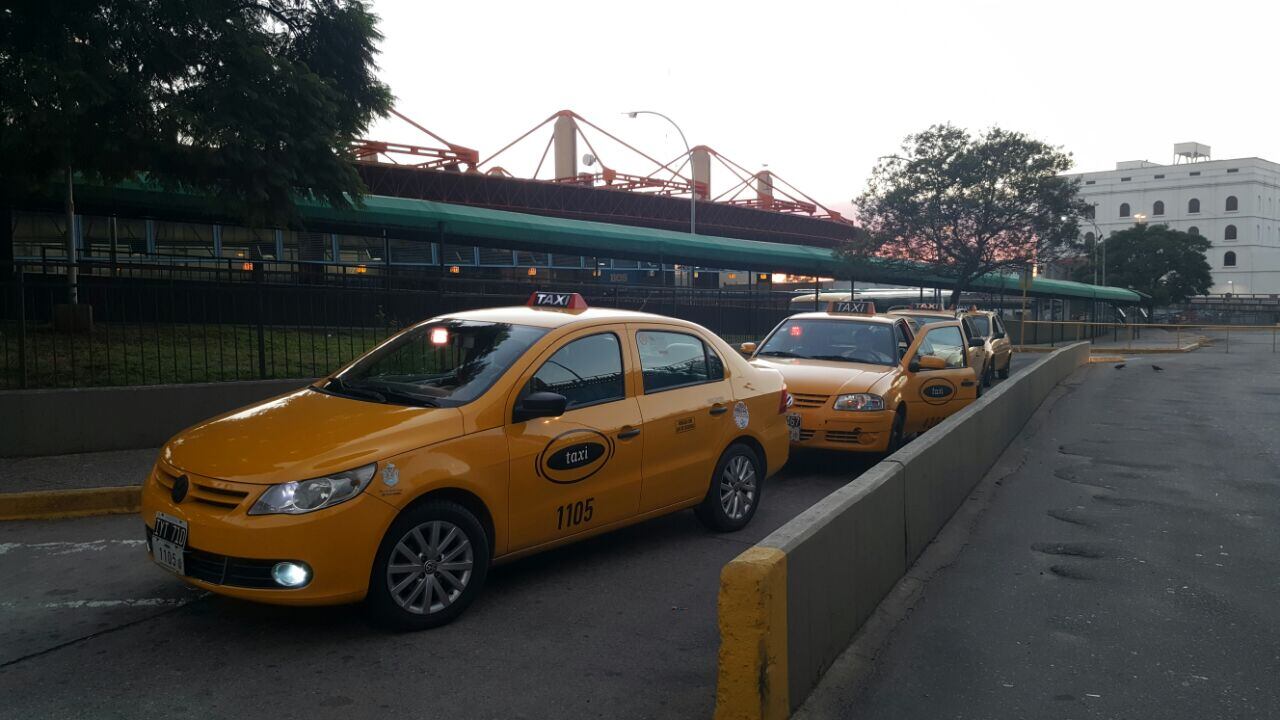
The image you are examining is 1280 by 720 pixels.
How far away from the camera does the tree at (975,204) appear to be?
33250 millimetres

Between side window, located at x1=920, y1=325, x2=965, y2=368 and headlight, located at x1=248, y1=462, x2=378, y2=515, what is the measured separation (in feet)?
28.5

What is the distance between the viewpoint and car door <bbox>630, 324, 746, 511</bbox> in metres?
6.20

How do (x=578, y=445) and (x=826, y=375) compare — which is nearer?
(x=578, y=445)

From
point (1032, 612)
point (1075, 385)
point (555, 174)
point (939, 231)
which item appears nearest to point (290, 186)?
point (1032, 612)

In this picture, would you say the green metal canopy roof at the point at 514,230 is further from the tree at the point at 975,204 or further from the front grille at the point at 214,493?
the front grille at the point at 214,493

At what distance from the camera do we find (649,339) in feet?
21.4

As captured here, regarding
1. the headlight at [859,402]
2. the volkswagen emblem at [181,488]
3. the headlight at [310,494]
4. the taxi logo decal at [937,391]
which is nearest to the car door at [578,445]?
the headlight at [310,494]

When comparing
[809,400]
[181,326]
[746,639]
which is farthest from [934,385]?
[181,326]

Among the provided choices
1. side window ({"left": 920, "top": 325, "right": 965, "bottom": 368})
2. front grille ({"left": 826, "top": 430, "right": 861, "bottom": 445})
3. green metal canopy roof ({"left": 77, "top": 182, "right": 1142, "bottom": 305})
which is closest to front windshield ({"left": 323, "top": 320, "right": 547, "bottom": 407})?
front grille ({"left": 826, "top": 430, "right": 861, "bottom": 445})

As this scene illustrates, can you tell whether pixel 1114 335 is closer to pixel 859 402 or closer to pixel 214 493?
pixel 859 402

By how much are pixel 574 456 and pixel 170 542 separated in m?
2.16

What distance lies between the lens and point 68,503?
7754mm

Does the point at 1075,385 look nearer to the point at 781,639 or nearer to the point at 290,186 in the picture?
the point at 290,186

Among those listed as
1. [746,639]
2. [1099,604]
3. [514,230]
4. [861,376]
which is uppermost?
[514,230]
